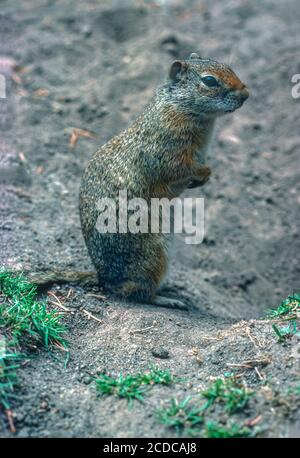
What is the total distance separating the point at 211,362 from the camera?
4145 mm

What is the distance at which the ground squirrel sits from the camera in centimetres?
498

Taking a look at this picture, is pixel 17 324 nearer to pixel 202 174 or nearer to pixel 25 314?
pixel 25 314

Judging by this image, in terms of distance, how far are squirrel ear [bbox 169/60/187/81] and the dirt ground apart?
6.03 feet

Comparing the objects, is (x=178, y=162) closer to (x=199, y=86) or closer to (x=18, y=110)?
(x=199, y=86)

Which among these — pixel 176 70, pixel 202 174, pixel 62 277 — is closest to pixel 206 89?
pixel 176 70

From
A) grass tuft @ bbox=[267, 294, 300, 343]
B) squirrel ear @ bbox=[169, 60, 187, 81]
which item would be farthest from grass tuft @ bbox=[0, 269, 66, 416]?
squirrel ear @ bbox=[169, 60, 187, 81]

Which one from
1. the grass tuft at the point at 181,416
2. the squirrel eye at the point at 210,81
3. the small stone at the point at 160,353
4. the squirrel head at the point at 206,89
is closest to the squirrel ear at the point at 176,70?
the squirrel head at the point at 206,89

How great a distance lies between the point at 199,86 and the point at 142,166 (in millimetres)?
828

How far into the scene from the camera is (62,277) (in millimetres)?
4941

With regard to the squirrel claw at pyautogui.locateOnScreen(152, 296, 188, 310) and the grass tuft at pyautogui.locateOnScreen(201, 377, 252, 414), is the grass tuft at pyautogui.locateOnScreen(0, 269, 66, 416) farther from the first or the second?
the grass tuft at pyautogui.locateOnScreen(201, 377, 252, 414)

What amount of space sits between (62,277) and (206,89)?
1.97 metres

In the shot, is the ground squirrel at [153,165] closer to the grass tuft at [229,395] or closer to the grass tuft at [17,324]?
the grass tuft at [17,324]

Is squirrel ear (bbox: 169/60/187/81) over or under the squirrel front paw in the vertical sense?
over
